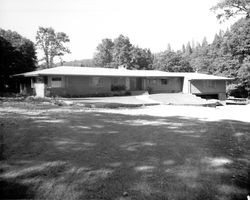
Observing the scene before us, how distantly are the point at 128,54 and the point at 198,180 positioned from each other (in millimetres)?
54023

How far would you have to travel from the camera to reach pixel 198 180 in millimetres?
4875

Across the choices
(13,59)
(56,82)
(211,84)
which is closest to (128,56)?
(211,84)

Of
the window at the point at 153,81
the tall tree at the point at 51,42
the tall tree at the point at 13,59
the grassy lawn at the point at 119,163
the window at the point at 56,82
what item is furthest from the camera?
the tall tree at the point at 51,42

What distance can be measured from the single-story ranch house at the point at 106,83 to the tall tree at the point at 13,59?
158 inches

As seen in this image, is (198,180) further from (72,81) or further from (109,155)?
(72,81)

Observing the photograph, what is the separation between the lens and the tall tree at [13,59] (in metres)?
32.0

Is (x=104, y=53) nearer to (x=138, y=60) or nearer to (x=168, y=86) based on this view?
(x=138, y=60)

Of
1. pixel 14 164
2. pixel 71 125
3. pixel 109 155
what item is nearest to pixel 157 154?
pixel 109 155

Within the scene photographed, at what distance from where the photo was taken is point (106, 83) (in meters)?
28.7

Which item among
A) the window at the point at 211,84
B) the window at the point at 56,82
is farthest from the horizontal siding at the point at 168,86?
the window at the point at 56,82

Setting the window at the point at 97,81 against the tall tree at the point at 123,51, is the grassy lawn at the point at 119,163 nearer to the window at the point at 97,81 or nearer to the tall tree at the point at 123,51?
the window at the point at 97,81

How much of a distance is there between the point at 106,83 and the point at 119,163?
23.6 meters

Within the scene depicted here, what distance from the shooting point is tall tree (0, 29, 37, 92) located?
31953mm

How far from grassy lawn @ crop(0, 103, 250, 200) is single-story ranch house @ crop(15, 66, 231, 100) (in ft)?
55.6
